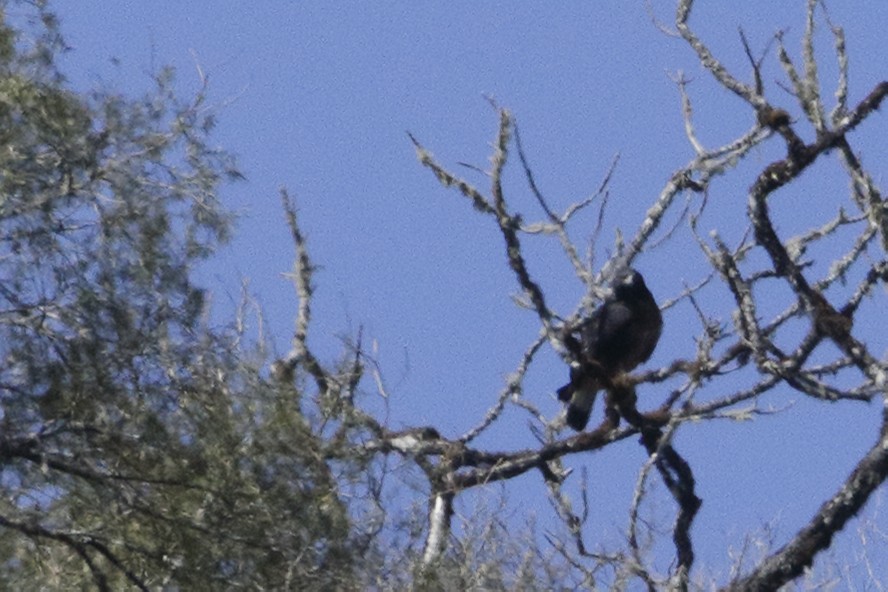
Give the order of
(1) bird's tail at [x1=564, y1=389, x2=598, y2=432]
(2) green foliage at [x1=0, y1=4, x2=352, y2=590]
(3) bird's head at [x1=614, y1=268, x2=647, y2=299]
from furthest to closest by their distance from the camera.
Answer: (3) bird's head at [x1=614, y1=268, x2=647, y2=299]
(1) bird's tail at [x1=564, y1=389, x2=598, y2=432]
(2) green foliage at [x1=0, y1=4, x2=352, y2=590]

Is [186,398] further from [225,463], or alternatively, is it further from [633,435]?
[633,435]

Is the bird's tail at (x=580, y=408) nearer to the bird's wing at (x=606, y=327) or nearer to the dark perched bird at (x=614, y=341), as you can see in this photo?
the dark perched bird at (x=614, y=341)

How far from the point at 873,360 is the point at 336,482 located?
6.62 ft

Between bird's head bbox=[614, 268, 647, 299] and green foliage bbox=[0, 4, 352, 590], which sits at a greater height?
bird's head bbox=[614, 268, 647, 299]

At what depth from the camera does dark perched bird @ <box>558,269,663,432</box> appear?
26.4ft

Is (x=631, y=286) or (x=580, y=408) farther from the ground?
(x=631, y=286)

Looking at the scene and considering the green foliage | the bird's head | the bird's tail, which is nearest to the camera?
the green foliage

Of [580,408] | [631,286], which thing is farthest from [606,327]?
[631,286]

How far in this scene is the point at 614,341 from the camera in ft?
29.1

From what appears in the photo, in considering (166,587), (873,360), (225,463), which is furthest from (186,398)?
(873,360)

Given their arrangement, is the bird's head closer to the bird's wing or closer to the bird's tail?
the bird's wing

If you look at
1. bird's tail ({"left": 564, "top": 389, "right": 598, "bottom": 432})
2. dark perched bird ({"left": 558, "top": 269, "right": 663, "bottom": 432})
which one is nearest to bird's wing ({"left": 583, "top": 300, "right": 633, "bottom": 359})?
dark perched bird ({"left": 558, "top": 269, "right": 663, "bottom": 432})

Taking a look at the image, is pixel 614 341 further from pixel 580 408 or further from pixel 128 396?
pixel 128 396

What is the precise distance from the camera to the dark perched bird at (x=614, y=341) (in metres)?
8.04
